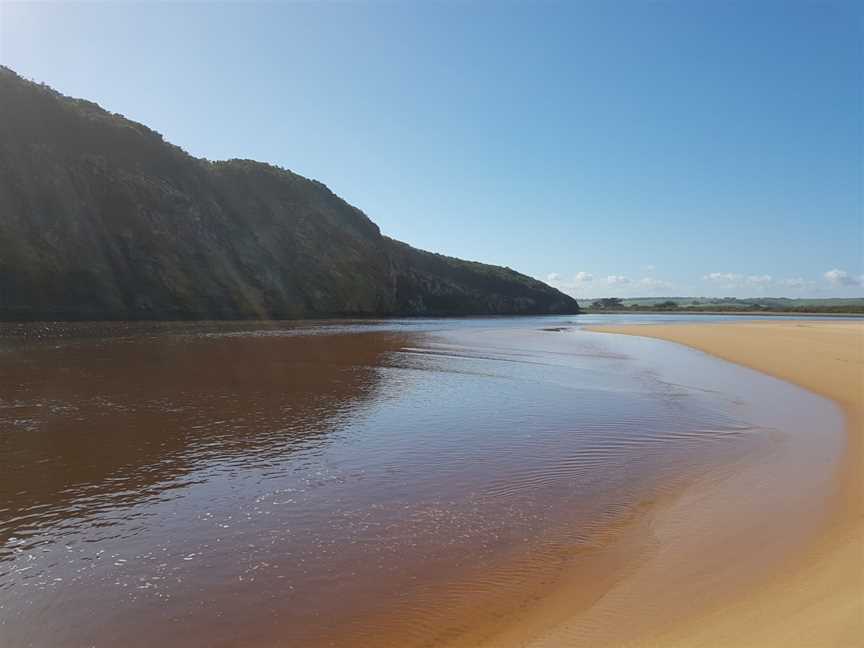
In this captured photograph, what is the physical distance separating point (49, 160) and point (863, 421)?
208ft

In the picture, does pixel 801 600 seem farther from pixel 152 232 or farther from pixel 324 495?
pixel 152 232

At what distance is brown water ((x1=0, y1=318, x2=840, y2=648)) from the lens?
423 cm

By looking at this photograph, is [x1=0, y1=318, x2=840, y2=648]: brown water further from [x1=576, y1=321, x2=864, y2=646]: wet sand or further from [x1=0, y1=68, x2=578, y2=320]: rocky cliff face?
[x1=0, y1=68, x2=578, y2=320]: rocky cliff face

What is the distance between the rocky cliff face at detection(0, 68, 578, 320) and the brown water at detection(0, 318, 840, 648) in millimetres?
37714

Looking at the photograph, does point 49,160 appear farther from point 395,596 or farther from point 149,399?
point 395,596

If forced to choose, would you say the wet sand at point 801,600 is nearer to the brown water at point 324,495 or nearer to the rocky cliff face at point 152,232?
the brown water at point 324,495

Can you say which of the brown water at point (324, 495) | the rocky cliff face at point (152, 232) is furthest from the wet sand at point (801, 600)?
the rocky cliff face at point (152, 232)

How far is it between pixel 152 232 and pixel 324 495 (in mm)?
58949

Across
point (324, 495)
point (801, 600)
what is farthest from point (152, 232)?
point (801, 600)

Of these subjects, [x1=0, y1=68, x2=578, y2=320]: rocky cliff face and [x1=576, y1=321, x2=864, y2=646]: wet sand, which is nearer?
[x1=576, y1=321, x2=864, y2=646]: wet sand

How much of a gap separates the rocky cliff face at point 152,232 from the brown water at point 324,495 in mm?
37714

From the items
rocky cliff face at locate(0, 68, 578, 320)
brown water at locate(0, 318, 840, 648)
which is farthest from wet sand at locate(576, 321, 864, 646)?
rocky cliff face at locate(0, 68, 578, 320)

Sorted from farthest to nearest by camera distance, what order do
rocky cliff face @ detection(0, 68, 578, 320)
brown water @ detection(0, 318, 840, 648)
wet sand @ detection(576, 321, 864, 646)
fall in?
rocky cliff face @ detection(0, 68, 578, 320) < brown water @ detection(0, 318, 840, 648) < wet sand @ detection(576, 321, 864, 646)

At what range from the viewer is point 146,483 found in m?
7.18
